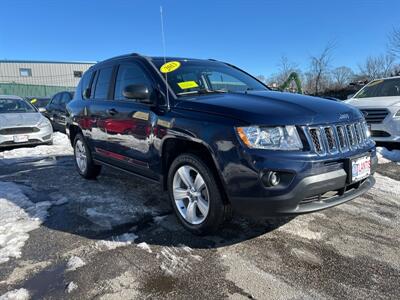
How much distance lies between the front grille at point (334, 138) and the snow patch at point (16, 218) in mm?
2763

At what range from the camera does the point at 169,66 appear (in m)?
3.95

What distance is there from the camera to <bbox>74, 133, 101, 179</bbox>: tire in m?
5.50

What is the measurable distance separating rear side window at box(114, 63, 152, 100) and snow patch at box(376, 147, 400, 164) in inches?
198

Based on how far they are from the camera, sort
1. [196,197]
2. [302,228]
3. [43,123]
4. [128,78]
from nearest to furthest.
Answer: [196,197] → [302,228] → [128,78] → [43,123]

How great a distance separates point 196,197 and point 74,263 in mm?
1207

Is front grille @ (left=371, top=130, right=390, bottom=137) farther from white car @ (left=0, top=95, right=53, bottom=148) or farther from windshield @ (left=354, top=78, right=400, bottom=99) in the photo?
white car @ (left=0, top=95, right=53, bottom=148)

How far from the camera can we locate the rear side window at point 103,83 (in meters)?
4.82

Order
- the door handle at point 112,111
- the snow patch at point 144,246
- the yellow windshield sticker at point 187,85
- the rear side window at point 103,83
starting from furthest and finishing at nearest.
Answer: the rear side window at point 103,83 → the door handle at point 112,111 → the yellow windshield sticker at point 187,85 → the snow patch at point 144,246

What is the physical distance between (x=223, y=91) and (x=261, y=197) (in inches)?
60.3

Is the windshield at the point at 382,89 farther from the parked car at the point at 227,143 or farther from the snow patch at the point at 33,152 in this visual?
the snow patch at the point at 33,152

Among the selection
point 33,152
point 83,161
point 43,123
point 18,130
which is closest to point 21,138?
A: point 18,130

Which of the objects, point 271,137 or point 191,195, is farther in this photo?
point 191,195

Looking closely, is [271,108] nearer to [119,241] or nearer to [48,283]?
[119,241]

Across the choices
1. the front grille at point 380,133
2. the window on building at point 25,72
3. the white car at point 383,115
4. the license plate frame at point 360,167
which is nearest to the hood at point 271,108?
the license plate frame at point 360,167
